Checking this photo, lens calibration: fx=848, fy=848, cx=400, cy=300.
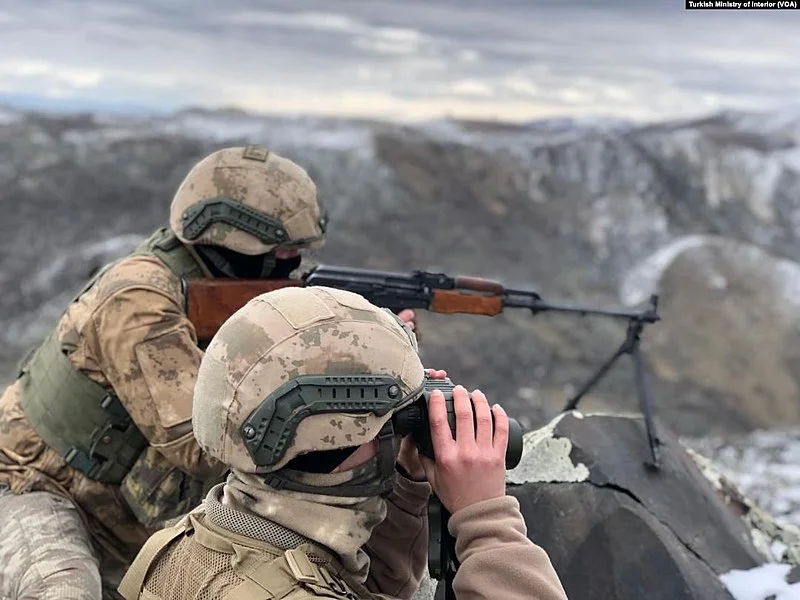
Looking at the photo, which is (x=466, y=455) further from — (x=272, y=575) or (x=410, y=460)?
(x=272, y=575)

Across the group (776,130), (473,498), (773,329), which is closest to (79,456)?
(473,498)

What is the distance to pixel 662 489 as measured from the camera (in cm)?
374

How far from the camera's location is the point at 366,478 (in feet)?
6.68

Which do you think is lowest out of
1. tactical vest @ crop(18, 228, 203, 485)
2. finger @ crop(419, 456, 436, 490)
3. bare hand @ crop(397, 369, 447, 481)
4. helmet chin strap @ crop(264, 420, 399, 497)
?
tactical vest @ crop(18, 228, 203, 485)

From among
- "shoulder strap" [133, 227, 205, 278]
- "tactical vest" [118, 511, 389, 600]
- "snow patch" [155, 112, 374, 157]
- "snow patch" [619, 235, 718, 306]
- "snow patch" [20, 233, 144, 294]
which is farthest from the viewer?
"snow patch" [155, 112, 374, 157]

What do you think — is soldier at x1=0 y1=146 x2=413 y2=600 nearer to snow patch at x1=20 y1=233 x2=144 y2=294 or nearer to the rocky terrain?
the rocky terrain

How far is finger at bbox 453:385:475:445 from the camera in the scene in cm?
205

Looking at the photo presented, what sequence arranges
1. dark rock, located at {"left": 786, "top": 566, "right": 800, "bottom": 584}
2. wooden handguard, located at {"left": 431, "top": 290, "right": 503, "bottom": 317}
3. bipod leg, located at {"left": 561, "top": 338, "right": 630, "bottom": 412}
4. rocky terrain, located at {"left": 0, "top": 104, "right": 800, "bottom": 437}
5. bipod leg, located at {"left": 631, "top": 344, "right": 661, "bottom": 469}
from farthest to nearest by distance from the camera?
rocky terrain, located at {"left": 0, "top": 104, "right": 800, "bottom": 437} < wooden handguard, located at {"left": 431, "top": 290, "right": 503, "bottom": 317} < bipod leg, located at {"left": 561, "top": 338, "right": 630, "bottom": 412} < bipod leg, located at {"left": 631, "top": 344, "right": 661, "bottom": 469} < dark rock, located at {"left": 786, "top": 566, "right": 800, "bottom": 584}

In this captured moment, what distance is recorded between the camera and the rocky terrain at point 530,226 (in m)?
12.0

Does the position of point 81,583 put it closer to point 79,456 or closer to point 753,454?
point 79,456

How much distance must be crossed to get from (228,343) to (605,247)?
605 inches

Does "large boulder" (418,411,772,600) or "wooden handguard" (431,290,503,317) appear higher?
"wooden handguard" (431,290,503,317)

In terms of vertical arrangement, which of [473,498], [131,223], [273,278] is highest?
[473,498]

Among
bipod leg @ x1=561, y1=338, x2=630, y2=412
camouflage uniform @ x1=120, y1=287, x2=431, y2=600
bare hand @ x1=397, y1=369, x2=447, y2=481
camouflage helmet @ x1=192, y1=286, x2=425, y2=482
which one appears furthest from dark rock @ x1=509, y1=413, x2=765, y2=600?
camouflage helmet @ x1=192, y1=286, x2=425, y2=482
